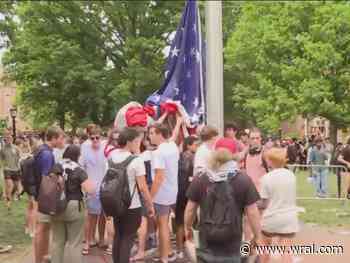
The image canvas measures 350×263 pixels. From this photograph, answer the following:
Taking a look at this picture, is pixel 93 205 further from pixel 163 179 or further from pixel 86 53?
pixel 86 53

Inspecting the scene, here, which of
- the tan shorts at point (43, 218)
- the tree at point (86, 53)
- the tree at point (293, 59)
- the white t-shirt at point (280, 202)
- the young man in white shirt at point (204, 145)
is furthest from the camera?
the tree at point (293, 59)

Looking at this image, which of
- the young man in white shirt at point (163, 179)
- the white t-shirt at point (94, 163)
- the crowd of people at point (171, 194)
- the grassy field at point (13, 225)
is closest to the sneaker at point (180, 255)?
the crowd of people at point (171, 194)

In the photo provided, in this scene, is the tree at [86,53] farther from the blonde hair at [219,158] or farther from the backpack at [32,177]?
the blonde hair at [219,158]

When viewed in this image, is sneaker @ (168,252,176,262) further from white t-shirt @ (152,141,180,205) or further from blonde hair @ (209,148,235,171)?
blonde hair @ (209,148,235,171)

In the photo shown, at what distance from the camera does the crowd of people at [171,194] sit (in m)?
4.90

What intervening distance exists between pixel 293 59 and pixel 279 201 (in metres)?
29.2

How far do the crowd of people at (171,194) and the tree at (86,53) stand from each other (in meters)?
23.4

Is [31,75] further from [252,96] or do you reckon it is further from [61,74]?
[252,96]

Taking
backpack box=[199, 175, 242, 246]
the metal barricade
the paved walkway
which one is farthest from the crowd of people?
the metal barricade

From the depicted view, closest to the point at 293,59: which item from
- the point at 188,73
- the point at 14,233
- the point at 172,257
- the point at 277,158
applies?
the point at 188,73

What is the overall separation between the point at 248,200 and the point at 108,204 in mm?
1613

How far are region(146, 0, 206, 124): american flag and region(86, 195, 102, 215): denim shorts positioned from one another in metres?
2.19

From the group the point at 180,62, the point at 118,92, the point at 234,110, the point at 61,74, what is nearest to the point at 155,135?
the point at 180,62

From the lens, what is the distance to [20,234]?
33.9ft
